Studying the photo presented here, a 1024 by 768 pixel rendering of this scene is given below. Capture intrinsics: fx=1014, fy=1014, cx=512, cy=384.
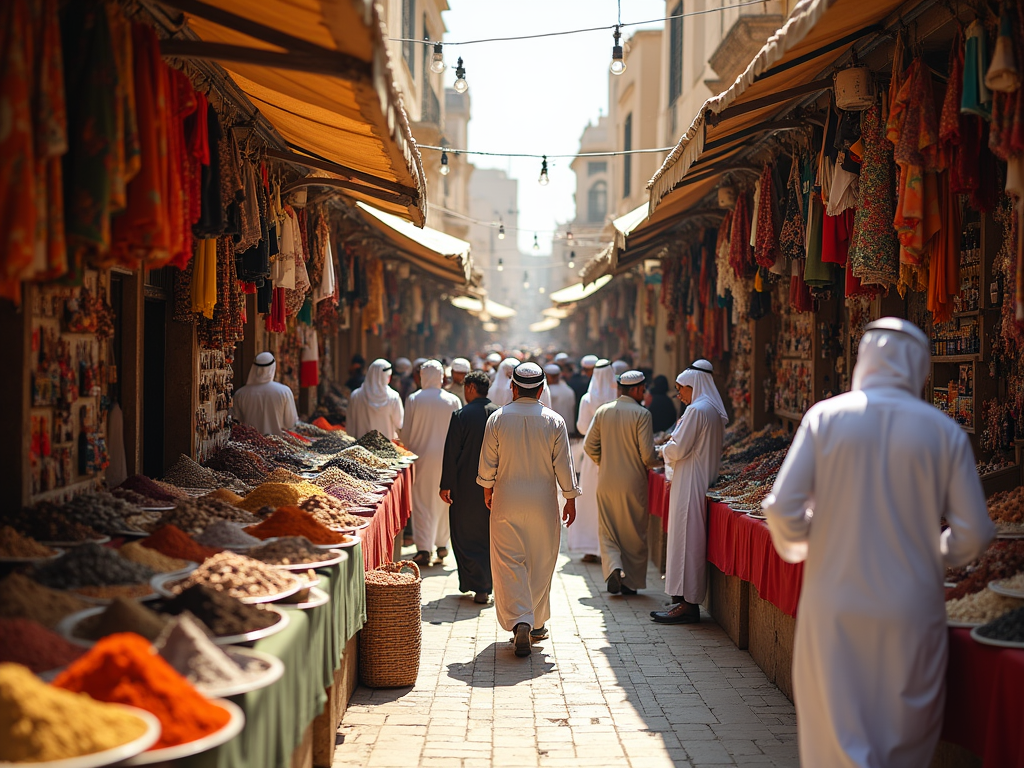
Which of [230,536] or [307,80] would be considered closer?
[230,536]

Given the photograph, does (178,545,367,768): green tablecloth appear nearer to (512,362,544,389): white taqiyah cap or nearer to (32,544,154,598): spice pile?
(32,544,154,598): spice pile

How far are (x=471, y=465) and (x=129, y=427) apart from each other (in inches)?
114

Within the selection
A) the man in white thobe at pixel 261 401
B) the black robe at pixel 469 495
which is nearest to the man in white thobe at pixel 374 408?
the man in white thobe at pixel 261 401

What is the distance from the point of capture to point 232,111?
6262mm

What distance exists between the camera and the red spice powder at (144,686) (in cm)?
245

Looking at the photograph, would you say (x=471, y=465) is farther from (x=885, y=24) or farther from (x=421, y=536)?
(x=885, y=24)

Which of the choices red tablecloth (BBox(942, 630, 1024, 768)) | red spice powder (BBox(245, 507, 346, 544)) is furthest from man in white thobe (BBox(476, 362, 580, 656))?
red tablecloth (BBox(942, 630, 1024, 768))

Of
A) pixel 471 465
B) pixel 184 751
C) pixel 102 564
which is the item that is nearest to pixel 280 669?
pixel 184 751

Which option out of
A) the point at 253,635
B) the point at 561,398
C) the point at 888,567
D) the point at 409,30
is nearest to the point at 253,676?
the point at 253,635

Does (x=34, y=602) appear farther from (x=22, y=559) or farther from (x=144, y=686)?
(x=144, y=686)

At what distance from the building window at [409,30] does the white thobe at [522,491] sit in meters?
13.1

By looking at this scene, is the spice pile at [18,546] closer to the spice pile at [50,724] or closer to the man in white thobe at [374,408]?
the spice pile at [50,724]

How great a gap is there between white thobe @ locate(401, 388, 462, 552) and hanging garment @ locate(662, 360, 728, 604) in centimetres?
279

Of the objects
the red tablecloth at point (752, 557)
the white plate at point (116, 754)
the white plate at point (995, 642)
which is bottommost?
the red tablecloth at point (752, 557)
